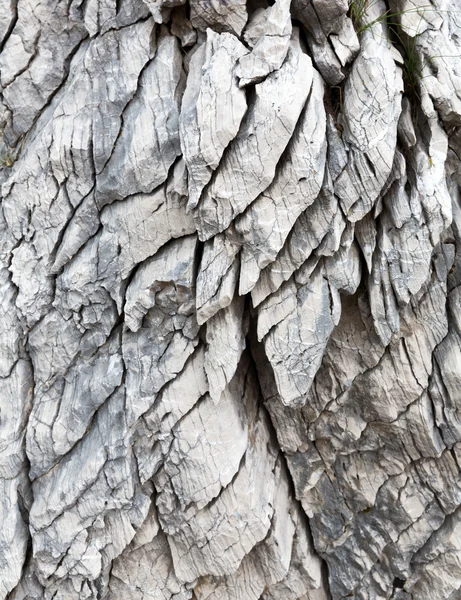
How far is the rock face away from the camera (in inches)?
153

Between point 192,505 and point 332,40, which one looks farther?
point 192,505

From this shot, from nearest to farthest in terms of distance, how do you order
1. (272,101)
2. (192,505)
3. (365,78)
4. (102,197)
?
(272,101)
(365,78)
(102,197)
(192,505)

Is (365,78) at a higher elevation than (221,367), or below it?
higher

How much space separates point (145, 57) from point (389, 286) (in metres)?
2.58

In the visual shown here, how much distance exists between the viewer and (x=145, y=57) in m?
4.14

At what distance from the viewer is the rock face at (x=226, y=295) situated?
389 centimetres

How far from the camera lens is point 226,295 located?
402cm

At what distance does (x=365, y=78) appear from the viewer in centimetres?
392

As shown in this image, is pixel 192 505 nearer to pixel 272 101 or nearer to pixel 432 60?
pixel 272 101

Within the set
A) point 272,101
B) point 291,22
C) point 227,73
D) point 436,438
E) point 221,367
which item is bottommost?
point 436,438

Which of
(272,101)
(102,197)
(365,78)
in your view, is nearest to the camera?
(272,101)

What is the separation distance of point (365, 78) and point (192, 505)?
12.0 ft

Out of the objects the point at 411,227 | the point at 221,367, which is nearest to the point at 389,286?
the point at 411,227

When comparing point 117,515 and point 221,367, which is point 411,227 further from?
point 117,515
